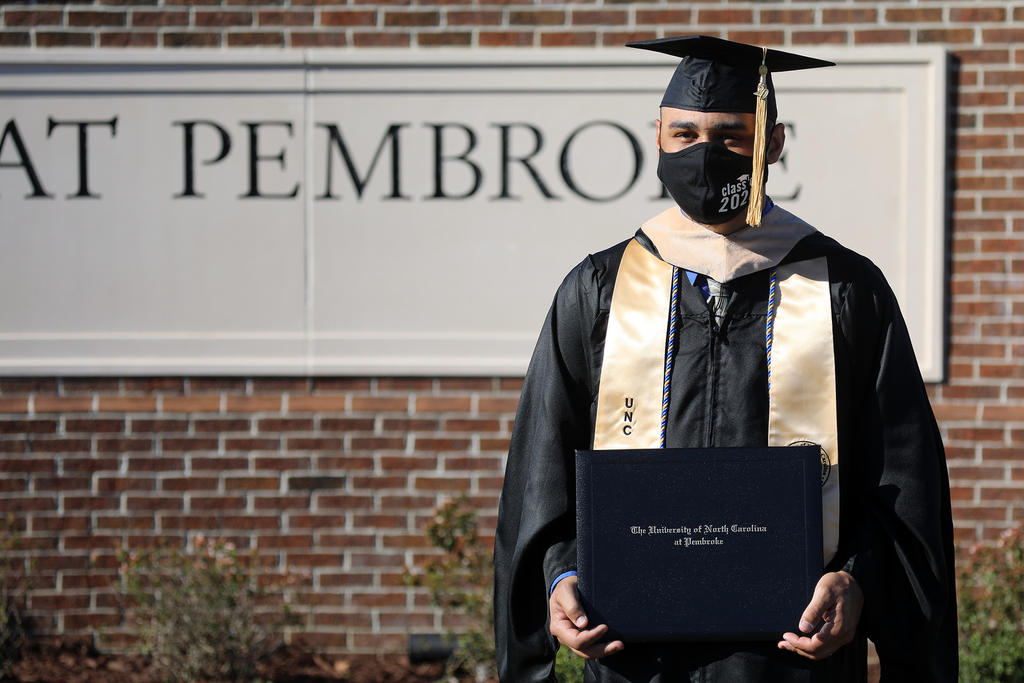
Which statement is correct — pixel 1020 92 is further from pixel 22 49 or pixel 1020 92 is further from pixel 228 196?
pixel 22 49

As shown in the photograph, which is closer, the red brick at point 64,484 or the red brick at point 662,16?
the red brick at point 662,16

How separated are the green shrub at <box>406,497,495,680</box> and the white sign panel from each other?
25.8 inches

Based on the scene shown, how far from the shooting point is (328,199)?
4.68 meters

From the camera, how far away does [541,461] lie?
6.98ft

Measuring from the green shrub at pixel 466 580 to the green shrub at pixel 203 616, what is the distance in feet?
2.07

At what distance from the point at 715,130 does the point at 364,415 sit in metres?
2.90

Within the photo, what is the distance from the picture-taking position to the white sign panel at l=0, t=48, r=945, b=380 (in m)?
4.64

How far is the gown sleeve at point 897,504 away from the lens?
76.7 inches

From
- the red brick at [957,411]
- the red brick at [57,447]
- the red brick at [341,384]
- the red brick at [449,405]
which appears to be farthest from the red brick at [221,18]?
the red brick at [957,411]

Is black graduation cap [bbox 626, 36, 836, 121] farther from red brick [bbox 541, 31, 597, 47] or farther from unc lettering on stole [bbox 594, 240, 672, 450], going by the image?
red brick [bbox 541, 31, 597, 47]

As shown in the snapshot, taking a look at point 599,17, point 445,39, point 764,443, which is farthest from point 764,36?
point 764,443

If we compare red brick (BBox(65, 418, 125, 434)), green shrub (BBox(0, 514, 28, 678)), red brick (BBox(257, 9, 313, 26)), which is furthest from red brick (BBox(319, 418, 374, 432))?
red brick (BBox(257, 9, 313, 26))

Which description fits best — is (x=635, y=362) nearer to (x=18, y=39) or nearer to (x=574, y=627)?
(x=574, y=627)

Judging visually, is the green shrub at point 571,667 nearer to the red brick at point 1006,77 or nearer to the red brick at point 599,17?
the red brick at point 599,17
